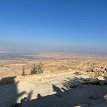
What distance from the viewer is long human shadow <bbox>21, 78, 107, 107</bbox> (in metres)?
17.6

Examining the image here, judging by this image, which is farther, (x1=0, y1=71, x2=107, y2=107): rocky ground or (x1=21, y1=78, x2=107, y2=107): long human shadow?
(x1=0, y1=71, x2=107, y2=107): rocky ground

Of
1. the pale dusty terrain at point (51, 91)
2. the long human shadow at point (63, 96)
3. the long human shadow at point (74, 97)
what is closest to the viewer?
the long human shadow at point (74, 97)

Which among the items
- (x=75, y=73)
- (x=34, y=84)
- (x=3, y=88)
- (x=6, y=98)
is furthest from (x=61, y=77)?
(x=6, y=98)

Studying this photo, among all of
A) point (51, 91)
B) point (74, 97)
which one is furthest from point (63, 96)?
point (51, 91)

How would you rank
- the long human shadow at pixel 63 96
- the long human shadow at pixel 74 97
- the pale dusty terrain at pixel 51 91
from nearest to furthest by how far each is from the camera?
the long human shadow at pixel 74 97 < the long human shadow at pixel 63 96 < the pale dusty terrain at pixel 51 91

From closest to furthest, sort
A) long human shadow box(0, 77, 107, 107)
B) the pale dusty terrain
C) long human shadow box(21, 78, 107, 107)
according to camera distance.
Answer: long human shadow box(21, 78, 107, 107)
long human shadow box(0, 77, 107, 107)
the pale dusty terrain

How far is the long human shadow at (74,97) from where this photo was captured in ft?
57.8

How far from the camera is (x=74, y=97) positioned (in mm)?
20953

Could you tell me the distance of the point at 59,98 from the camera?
64.6 ft

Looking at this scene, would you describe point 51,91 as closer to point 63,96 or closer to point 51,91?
point 51,91

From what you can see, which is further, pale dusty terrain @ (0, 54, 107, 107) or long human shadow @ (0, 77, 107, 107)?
pale dusty terrain @ (0, 54, 107, 107)

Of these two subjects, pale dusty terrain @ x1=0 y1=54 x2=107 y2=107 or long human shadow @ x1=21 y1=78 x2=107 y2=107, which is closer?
long human shadow @ x1=21 y1=78 x2=107 y2=107

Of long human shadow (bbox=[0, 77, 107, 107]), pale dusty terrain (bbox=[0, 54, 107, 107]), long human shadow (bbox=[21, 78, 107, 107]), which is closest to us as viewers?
long human shadow (bbox=[21, 78, 107, 107])

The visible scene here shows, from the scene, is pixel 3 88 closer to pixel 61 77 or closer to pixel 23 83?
pixel 23 83
